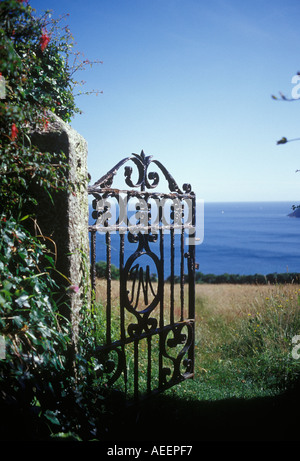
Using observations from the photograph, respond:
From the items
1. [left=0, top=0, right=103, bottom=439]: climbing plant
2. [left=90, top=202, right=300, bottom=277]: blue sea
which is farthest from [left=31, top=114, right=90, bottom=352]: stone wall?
[left=90, top=202, right=300, bottom=277]: blue sea

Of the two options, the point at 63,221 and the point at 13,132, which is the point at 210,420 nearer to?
the point at 63,221

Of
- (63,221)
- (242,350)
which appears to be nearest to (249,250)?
(242,350)

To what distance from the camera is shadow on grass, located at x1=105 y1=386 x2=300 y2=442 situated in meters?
3.16

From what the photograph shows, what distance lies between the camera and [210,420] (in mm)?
3477

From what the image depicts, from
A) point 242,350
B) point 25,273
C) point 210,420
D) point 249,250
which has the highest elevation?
point 25,273

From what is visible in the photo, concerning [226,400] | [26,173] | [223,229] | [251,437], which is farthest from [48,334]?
[223,229]

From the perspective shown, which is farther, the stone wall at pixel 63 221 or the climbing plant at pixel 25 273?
the stone wall at pixel 63 221

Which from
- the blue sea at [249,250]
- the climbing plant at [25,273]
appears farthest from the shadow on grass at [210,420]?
the blue sea at [249,250]

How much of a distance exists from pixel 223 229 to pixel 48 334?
96003mm

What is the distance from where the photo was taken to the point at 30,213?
242cm

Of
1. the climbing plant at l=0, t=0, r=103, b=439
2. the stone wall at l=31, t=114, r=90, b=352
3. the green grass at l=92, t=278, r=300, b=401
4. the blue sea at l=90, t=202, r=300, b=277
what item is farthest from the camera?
the blue sea at l=90, t=202, r=300, b=277

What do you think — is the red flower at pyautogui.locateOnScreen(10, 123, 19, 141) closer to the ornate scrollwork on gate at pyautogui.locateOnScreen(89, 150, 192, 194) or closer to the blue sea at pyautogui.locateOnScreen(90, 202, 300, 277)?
the ornate scrollwork on gate at pyautogui.locateOnScreen(89, 150, 192, 194)

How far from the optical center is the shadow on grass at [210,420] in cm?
316

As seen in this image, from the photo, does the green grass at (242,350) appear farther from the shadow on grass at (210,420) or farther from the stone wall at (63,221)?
the stone wall at (63,221)
